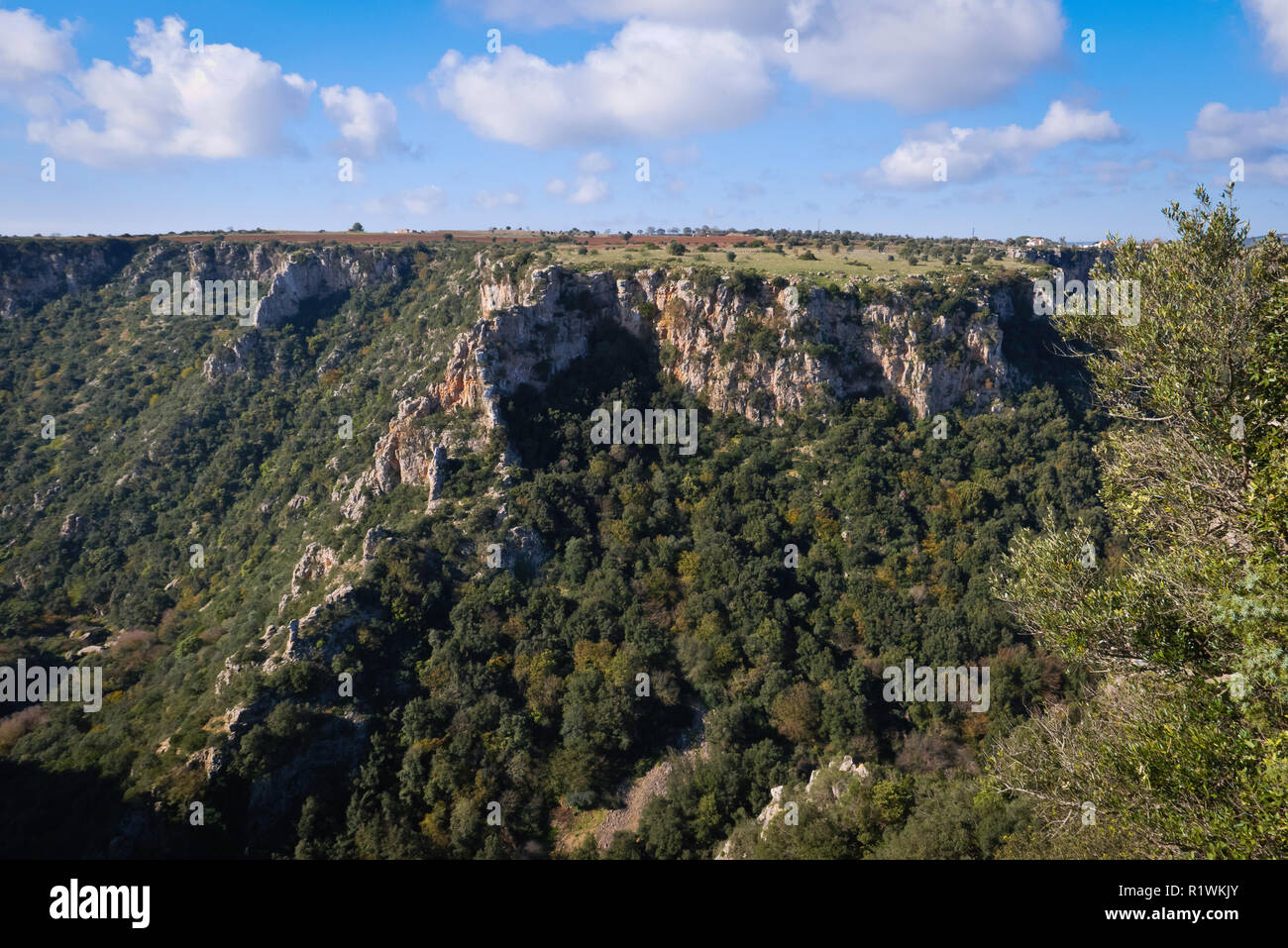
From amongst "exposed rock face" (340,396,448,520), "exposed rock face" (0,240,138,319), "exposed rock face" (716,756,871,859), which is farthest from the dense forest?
"exposed rock face" (0,240,138,319)

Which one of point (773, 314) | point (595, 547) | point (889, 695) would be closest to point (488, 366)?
point (595, 547)

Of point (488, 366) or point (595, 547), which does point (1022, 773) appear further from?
point (488, 366)

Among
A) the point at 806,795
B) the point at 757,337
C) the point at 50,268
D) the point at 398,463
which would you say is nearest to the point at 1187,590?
the point at 806,795

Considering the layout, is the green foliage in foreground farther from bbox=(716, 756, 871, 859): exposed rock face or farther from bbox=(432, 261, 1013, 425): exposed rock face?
bbox=(432, 261, 1013, 425): exposed rock face

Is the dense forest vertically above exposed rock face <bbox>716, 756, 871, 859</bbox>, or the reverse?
the dense forest
